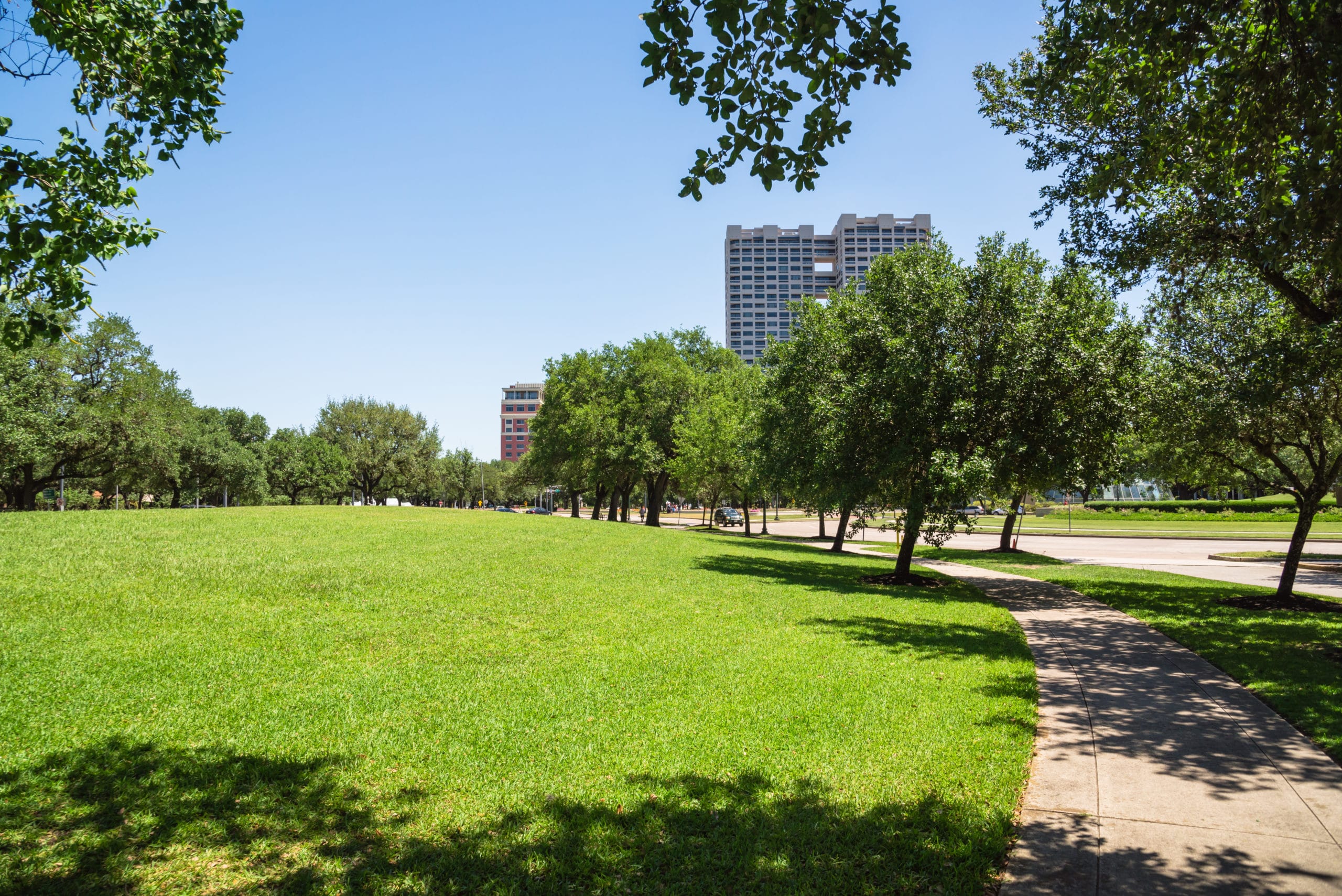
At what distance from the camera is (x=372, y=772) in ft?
17.3

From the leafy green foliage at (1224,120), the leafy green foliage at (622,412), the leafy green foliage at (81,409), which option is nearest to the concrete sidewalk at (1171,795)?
Answer: the leafy green foliage at (1224,120)

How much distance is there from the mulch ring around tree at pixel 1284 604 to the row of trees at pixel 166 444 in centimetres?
2011

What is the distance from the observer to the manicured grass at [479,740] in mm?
4113

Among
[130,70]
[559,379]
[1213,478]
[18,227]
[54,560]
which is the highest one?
[559,379]

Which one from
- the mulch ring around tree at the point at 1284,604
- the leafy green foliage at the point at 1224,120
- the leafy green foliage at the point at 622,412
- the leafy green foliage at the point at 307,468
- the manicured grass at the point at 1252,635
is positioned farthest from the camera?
the leafy green foliage at the point at 307,468

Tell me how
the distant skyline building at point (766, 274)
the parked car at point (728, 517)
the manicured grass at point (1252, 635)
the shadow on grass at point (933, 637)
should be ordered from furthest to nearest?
1. the distant skyline building at point (766, 274)
2. the parked car at point (728, 517)
3. the shadow on grass at point (933, 637)
4. the manicured grass at point (1252, 635)

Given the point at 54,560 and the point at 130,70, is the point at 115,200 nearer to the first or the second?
the point at 130,70

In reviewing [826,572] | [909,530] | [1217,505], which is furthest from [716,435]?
[1217,505]

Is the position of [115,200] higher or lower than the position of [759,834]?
higher

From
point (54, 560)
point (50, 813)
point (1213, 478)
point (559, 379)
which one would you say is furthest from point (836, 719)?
point (559, 379)

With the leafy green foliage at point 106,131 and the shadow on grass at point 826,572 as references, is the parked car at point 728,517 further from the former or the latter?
the leafy green foliage at point 106,131

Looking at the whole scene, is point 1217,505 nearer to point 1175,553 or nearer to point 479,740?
point 1175,553

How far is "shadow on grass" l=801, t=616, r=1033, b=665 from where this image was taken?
1028 cm

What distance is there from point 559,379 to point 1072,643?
42050mm
